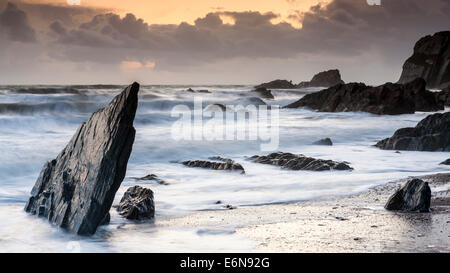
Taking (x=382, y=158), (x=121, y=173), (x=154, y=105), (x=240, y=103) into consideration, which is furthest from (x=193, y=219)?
(x=240, y=103)

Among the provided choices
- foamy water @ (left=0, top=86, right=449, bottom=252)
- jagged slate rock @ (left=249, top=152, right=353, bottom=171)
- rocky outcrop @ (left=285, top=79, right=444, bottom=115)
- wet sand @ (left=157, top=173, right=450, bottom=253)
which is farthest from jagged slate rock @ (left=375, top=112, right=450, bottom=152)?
rocky outcrop @ (left=285, top=79, right=444, bottom=115)

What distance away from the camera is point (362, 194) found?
823 cm

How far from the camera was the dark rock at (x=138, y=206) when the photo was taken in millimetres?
6723

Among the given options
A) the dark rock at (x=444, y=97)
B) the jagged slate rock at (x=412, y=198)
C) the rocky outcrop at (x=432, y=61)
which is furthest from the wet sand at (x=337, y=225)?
the rocky outcrop at (x=432, y=61)

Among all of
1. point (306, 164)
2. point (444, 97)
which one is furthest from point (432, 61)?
point (306, 164)

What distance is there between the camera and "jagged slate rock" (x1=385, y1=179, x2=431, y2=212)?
262 inches

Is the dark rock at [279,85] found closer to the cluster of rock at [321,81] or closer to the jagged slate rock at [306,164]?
the cluster of rock at [321,81]

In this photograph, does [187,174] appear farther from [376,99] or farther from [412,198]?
[376,99]

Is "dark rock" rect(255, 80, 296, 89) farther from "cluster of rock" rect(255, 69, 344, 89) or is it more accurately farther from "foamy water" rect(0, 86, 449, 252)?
"foamy water" rect(0, 86, 449, 252)

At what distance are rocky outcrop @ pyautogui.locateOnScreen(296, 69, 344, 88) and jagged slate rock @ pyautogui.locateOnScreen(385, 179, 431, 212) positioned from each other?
74428 millimetres

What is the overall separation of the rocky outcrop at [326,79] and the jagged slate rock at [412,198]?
7443cm
